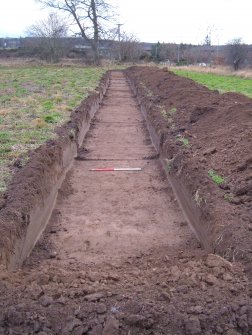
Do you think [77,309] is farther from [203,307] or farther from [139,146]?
[139,146]

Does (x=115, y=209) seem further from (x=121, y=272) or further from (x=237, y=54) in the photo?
(x=237, y=54)

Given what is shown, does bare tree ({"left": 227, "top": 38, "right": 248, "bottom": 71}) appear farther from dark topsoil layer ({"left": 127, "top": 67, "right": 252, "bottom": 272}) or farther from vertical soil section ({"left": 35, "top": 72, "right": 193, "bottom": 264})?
vertical soil section ({"left": 35, "top": 72, "right": 193, "bottom": 264})

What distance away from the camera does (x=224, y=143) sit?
7.69 meters

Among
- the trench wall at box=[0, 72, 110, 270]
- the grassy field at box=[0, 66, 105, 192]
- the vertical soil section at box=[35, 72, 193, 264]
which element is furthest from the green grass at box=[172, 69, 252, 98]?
the trench wall at box=[0, 72, 110, 270]

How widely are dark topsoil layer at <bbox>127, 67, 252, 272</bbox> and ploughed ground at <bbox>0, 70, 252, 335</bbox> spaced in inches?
15.6

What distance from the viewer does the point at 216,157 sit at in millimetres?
7207

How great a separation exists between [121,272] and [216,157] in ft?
12.8

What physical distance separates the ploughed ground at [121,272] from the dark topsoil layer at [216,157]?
0.40m

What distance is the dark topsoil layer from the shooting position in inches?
178

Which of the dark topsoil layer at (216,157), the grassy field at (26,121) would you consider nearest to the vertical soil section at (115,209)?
the dark topsoil layer at (216,157)

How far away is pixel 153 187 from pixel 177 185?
62cm

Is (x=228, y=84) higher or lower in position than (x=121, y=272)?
higher

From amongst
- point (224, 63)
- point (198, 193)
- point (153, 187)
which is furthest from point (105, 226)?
point (224, 63)

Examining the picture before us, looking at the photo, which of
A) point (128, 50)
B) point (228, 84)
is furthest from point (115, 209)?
point (128, 50)
